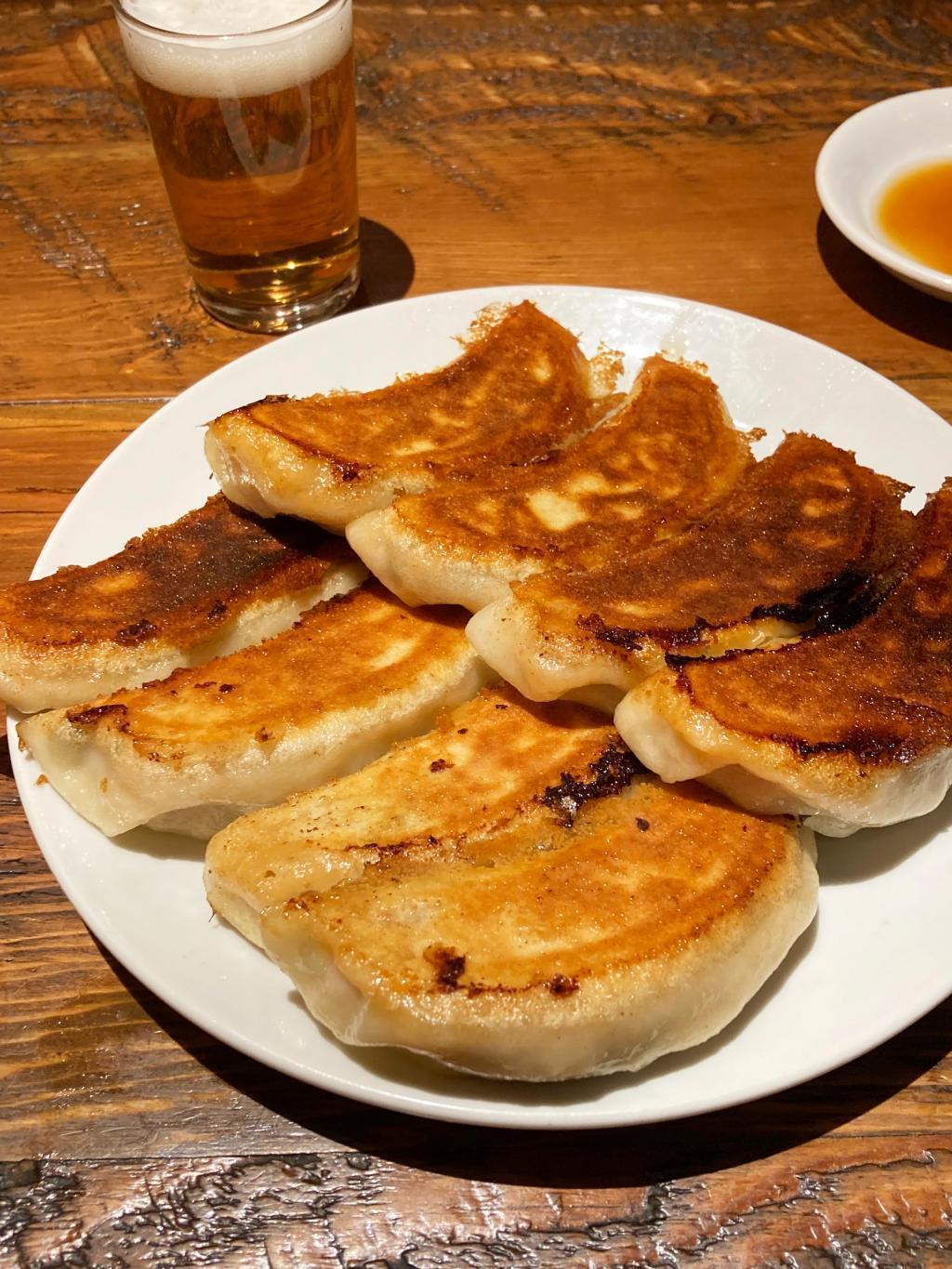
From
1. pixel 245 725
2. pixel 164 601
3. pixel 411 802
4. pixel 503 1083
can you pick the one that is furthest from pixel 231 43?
pixel 503 1083

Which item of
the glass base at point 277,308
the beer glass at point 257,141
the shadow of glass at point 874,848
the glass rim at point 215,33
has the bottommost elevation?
the shadow of glass at point 874,848

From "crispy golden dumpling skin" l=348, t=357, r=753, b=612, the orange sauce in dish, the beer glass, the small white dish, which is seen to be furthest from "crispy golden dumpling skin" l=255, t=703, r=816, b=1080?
the orange sauce in dish

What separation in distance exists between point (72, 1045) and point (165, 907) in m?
0.25

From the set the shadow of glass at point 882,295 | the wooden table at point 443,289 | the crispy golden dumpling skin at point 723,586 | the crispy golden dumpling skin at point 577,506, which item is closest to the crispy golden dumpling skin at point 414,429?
the crispy golden dumpling skin at point 577,506

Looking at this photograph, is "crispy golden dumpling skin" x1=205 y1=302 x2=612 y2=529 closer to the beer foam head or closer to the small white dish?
the beer foam head

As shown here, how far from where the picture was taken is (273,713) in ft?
5.22

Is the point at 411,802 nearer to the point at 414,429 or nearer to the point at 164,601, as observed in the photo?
the point at 164,601

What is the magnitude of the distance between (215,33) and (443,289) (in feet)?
2.93

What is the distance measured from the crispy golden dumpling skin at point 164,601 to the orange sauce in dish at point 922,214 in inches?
77.4

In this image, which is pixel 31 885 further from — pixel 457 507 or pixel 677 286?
pixel 677 286

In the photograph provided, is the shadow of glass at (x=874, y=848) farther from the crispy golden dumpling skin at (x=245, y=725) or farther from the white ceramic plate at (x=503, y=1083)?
the crispy golden dumpling skin at (x=245, y=725)

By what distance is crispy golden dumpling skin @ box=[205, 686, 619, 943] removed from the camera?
1421mm

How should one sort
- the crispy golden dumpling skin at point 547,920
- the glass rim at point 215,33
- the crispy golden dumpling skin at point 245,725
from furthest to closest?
the glass rim at point 215,33, the crispy golden dumpling skin at point 245,725, the crispy golden dumpling skin at point 547,920

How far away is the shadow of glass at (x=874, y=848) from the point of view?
156 centimetres
